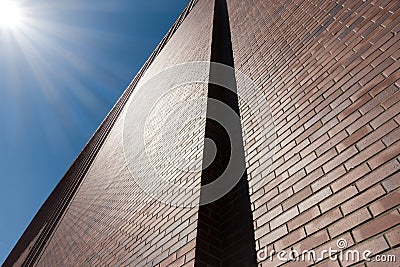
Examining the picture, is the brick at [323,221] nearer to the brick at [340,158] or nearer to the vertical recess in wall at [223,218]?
the brick at [340,158]

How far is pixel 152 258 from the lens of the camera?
6.92 feet

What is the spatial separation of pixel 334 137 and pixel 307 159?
0.19 meters

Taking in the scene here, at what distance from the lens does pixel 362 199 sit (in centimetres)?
124

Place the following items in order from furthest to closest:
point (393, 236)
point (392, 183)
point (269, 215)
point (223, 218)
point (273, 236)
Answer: point (223, 218), point (269, 215), point (273, 236), point (392, 183), point (393, 236)

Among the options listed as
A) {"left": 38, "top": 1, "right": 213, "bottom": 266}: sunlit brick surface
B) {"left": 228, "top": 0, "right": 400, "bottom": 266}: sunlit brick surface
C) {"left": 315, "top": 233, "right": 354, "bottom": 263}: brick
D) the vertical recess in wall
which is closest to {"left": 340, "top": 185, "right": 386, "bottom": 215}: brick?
{"left": 228, "top": 0, "right": 400, "bottom": 266}: sunlit brick surface

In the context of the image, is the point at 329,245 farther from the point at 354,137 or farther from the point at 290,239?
the point at 354,137

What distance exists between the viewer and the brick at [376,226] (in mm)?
1094

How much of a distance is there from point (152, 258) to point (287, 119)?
4.70 feet

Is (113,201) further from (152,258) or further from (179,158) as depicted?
(152,258)

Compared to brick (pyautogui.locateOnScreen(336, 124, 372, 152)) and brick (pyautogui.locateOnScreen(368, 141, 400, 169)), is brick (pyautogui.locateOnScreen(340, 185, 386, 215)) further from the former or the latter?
brick (pyautogui.locateOnScreen(336, 124, 372, 152))

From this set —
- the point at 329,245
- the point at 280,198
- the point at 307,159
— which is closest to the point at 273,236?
the point at 280,198

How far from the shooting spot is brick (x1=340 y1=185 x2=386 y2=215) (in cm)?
120

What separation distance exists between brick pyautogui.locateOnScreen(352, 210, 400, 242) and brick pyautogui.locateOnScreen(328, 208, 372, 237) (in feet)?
0.09

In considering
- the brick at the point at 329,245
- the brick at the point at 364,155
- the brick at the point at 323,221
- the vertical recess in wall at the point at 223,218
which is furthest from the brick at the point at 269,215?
the brick at the point at 364,155
